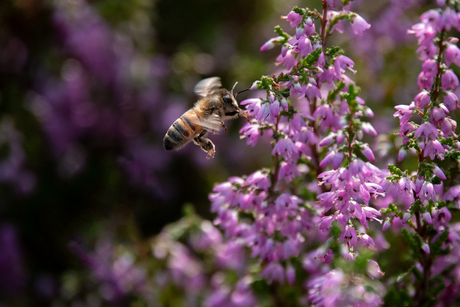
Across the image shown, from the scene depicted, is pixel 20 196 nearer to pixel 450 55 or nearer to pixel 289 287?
pixel 289 287

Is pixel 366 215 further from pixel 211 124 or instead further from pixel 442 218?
pixel 211 124

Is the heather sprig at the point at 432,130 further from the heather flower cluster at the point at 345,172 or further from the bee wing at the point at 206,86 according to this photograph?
the bee wing at the point at 206,86

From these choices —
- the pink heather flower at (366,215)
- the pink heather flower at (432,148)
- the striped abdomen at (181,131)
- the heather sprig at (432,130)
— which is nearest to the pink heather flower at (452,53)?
the heather sprig at (432,130)

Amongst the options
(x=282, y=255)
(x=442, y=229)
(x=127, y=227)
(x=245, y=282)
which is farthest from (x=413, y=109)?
(x=127, y=227)

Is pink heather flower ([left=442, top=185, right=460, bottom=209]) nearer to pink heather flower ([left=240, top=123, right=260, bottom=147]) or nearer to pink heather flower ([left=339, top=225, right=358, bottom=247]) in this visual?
pink heather flower ([left=339, top=225, right=358, bottom=247])

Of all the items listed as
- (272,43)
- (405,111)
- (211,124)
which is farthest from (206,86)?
(405,111)
